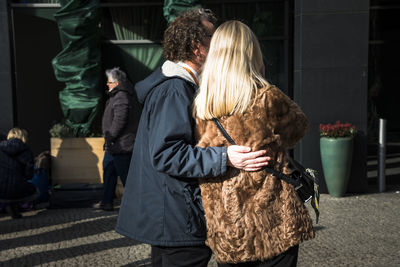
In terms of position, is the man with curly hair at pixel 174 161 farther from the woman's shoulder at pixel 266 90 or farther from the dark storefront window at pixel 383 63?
the dark storefront window at pixel 383 63

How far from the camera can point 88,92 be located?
8.39 m

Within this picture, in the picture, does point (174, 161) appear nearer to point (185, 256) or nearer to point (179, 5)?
point (185, 256)

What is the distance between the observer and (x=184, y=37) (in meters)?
2.45

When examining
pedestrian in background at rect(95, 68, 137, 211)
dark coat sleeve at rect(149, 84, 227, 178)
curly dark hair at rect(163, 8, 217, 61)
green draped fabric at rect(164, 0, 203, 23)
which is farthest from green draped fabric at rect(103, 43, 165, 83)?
dark coat sleeve at rect(149, 84, 227, 178)

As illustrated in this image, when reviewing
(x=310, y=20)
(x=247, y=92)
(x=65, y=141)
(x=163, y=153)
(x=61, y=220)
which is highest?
(x=310, y=20)

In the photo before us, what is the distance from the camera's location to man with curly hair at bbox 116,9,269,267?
224cm

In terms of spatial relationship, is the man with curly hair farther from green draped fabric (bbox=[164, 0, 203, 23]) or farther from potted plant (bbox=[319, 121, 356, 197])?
potted plant (bbox=[319, 121, 356, 197])

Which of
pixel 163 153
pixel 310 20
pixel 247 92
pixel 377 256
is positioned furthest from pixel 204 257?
pixel 310 20

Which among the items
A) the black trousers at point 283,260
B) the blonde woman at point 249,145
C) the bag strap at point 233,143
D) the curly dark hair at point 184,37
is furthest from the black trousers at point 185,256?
the curly dark hair at point 184,37

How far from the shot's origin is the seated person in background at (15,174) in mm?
6492

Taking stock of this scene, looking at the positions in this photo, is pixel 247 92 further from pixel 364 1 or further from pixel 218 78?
pixel 364 1

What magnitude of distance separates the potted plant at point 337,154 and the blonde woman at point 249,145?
5.40 metres

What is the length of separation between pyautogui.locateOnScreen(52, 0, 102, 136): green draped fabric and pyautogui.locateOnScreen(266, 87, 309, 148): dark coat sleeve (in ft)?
21.2

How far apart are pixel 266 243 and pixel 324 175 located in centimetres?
577
